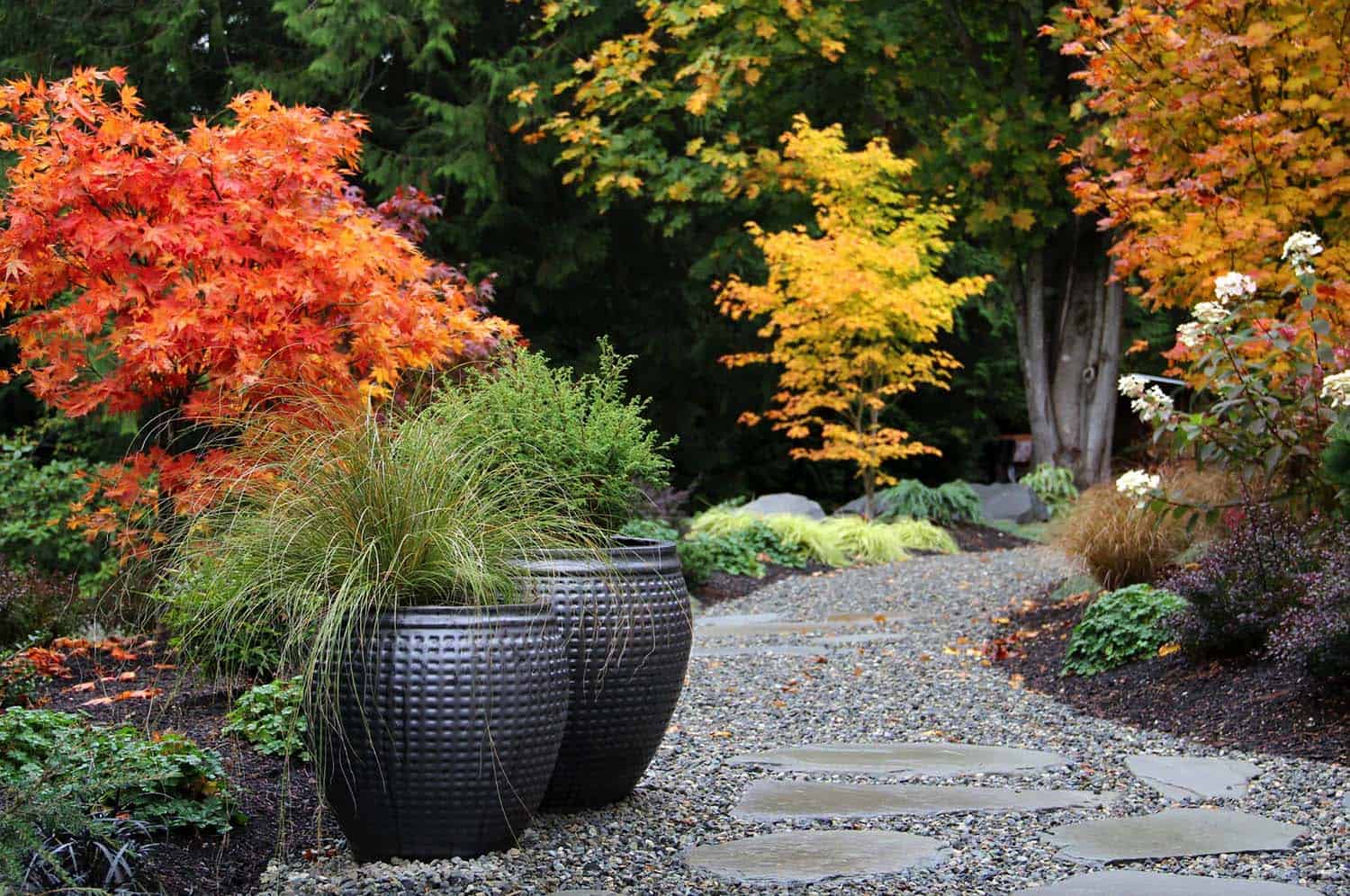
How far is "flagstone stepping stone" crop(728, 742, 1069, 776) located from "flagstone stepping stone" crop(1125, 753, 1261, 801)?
253 millimetres

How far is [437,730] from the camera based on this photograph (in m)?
2.80

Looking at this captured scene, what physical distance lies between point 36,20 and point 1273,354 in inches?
477

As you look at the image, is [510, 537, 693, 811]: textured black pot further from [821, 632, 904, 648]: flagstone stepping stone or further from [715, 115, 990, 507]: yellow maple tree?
[715, 115, 990, 507]: yellow maple tree

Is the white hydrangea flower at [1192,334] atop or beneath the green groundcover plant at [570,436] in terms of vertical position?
atop

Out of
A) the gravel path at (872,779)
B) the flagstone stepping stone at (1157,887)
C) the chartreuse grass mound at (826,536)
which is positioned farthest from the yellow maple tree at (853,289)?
the flagstone stepping stone at (1157,887)

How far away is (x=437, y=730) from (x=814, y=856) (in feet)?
2.99

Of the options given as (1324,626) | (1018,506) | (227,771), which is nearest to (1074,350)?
(1018,506)

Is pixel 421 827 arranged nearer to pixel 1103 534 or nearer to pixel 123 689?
pixel 123 689

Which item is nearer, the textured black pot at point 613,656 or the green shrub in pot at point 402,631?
the green shrub in pot at point 402,631

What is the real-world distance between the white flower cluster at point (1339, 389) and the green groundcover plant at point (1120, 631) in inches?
48.2

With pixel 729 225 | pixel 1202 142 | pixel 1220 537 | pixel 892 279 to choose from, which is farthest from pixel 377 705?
pixel 729 225

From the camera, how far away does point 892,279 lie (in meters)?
12.3

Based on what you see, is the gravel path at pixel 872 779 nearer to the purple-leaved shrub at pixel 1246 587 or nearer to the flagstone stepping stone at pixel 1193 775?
the flagstone stepping stone at pixel 1193 775

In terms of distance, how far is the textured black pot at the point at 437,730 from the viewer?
280cm
